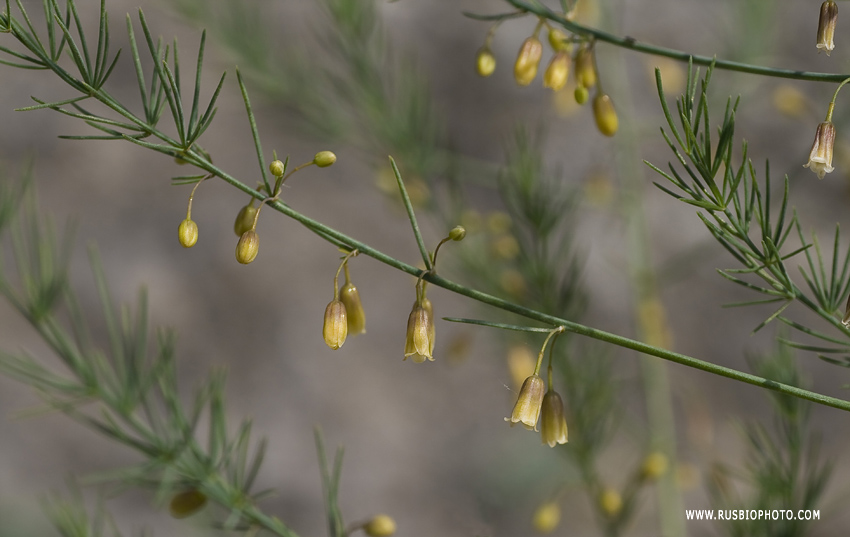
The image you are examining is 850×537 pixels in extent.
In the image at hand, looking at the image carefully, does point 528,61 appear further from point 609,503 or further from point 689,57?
point 609,503

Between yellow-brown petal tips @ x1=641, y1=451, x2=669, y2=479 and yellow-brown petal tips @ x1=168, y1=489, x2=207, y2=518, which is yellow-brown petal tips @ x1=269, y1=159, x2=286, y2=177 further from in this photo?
yellow-brown petal tips @ x1=641, y1=451, x2=669, y2=479

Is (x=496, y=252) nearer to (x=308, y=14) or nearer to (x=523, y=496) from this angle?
(x=523, y=496)

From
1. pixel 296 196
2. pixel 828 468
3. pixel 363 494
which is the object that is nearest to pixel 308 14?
pixel 296 196

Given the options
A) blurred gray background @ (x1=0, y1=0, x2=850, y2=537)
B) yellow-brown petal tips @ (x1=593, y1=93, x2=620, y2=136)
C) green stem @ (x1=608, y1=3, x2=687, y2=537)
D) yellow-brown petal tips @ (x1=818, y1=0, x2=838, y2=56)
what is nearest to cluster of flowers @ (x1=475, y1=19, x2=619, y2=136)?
yellow-brown petal tips @ (x1=593, y1=93, x2=620, y2=136)

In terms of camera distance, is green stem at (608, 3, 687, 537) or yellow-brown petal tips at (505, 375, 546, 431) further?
green stem at (608, 3, 687, 537)

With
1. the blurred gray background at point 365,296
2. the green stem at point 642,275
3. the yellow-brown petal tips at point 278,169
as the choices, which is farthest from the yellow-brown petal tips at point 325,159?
the blurred gray background at point 365,296

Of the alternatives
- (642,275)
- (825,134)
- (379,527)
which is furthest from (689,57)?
(642,275)

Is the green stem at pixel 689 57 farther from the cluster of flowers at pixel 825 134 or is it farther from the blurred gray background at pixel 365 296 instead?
the blurred gray background at pixel 365 296
